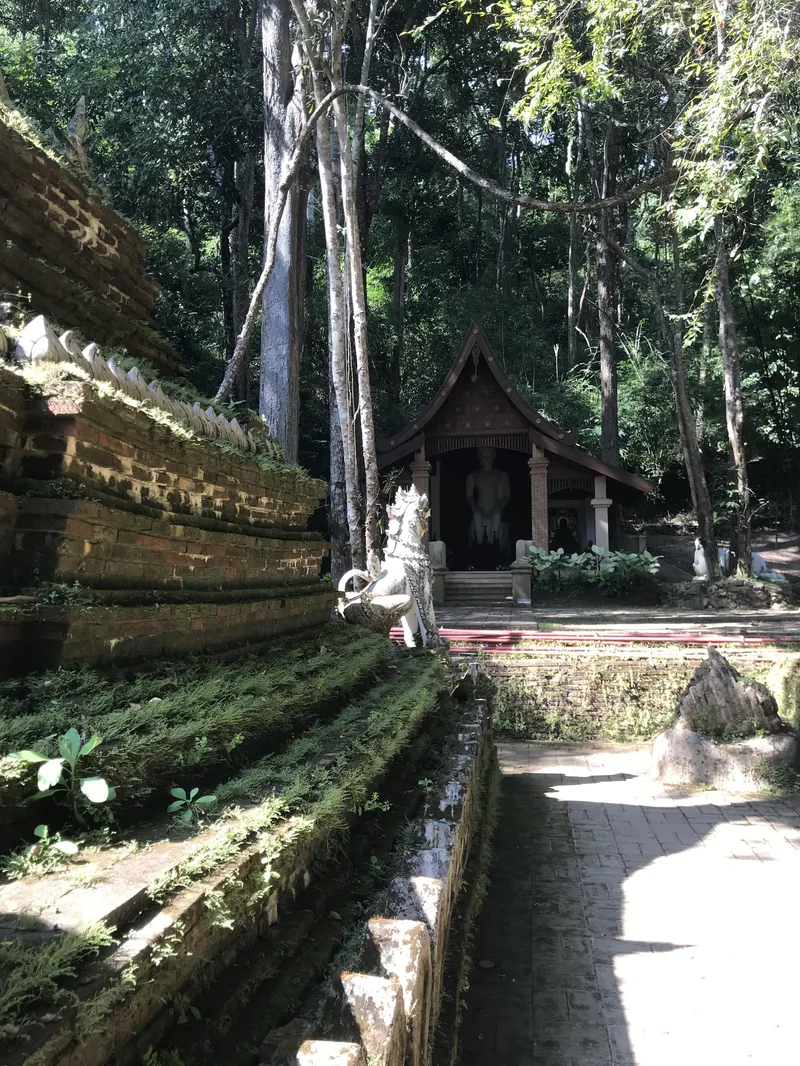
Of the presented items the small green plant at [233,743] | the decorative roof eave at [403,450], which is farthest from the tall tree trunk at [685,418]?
the small green plant at [233,743]

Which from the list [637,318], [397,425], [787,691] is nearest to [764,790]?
[787,691]

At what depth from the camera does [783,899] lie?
13.6 feet

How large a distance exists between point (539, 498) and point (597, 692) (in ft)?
27.0

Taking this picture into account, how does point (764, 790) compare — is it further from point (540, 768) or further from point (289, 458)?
point (289, 458)

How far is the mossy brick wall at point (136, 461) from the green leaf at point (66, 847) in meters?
1.28

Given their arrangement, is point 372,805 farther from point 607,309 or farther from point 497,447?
point 607,309

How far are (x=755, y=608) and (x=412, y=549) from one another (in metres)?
9.47

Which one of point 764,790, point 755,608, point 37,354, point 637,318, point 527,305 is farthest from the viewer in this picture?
point 637,318

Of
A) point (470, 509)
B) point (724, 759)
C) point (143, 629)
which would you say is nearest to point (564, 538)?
point (470, 509)

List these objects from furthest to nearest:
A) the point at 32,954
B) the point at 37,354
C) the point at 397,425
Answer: the point at 397,425 < the point at 37,354 < the point at 32,954

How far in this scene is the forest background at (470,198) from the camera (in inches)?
316

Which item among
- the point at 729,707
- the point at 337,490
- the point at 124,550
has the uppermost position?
the point at 337,490

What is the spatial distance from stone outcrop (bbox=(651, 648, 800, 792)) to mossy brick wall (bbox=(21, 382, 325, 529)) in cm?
399

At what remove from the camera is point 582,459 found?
1578cm
